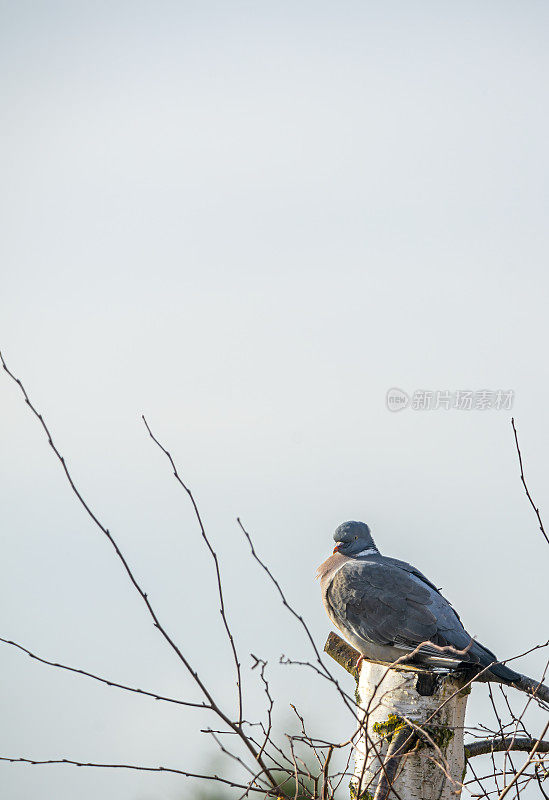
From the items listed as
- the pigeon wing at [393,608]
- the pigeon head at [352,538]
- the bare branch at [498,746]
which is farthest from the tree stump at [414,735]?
the pigeon head at [352,538]

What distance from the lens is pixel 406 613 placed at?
4438 mm

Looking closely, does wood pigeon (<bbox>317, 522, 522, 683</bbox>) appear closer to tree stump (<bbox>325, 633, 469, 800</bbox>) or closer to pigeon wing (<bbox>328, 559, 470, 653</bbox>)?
pigeon wing (<bbox>328, 559, 470, 653</bbox>)

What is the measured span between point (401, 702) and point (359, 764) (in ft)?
Result: 0.79

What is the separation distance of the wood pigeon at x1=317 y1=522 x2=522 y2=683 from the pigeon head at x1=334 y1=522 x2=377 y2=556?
0.18m

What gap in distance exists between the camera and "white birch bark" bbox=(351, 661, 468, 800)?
9.70ft

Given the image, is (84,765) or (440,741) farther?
(440,741)

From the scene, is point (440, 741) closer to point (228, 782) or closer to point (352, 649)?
point (228, 782)

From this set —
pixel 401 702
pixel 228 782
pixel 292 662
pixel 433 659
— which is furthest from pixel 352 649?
pixel 228 782

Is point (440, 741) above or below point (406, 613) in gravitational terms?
below

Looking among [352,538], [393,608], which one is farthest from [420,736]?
[352,538]

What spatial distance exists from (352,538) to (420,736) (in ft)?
7.04

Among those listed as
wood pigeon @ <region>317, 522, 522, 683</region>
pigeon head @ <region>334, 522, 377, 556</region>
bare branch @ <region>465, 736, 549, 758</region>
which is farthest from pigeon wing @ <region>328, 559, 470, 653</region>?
bare branch @ <region>465, 736, 549, 758</region>

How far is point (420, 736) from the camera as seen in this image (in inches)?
116

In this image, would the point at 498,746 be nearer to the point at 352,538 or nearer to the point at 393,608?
the point at 393,608
